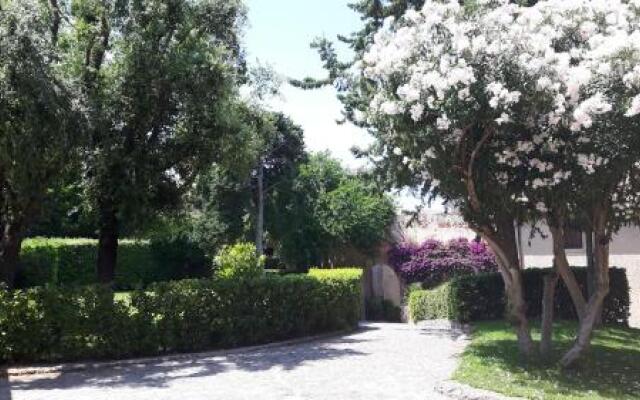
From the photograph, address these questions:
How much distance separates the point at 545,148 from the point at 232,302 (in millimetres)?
6979

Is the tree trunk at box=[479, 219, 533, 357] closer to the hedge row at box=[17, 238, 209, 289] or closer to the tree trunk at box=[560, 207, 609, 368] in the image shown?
the tree trunk at box=[560, 207, 609, 368]

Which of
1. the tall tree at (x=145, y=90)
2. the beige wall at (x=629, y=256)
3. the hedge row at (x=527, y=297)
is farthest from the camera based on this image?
the beige wall at (x=629, y=256)

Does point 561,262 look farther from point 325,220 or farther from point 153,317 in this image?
point 325,220

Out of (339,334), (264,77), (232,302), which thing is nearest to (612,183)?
(232,302)

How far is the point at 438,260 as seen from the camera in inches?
1016

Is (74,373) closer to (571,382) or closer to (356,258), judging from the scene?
(571,382)

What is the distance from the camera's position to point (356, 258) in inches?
1134

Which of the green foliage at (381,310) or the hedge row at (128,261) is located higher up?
the hedge row at (128,261)

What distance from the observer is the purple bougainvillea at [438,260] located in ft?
80.8

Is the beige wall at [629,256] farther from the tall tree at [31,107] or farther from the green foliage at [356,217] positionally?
the tall tree at [31,107]

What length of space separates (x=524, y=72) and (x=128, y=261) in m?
20.8

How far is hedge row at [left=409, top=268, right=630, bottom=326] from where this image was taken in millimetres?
16078

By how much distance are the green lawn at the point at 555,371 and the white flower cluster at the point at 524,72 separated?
8.67ft

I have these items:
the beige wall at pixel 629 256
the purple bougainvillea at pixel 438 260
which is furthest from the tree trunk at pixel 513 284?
the purple bougainvillea at pixel 438 260
